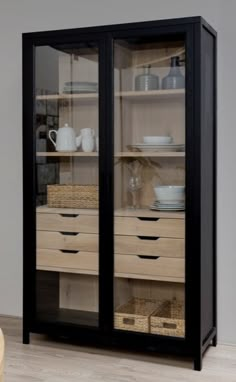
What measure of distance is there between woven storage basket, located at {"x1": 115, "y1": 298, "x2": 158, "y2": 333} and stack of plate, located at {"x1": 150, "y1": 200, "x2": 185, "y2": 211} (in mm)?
512

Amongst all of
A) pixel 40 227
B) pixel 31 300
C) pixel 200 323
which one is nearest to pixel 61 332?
pixel 31 300

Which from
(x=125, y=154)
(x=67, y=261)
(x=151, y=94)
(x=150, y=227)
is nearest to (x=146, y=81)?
(x=151, y=94)

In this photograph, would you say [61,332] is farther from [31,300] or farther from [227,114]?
[227,114]

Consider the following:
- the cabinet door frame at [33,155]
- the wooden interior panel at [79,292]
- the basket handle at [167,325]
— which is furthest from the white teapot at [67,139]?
the basket handle at [167,325]

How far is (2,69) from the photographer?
3.92 metres

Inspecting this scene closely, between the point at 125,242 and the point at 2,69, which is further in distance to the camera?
the point at 2,69

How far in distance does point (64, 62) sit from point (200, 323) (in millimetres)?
1584

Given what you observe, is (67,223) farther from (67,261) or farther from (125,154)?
(125,154)

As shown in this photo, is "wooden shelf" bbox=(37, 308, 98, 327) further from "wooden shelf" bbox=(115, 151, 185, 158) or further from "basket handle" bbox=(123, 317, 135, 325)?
"wooden shelf" bbox=(115, 151, 185, 158)

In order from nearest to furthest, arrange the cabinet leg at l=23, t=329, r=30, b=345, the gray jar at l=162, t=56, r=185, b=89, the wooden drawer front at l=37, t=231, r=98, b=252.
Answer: the gray jar at l=162, t=56, r=185, b=89, the wooden drawer front at l=37, t=231, r=98, b=252, the cabinet leg at l=23, t=329, r=30, b=345

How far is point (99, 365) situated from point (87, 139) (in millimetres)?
1214

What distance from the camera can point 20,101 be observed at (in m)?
3.87

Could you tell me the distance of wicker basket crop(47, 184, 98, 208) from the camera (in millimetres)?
3268

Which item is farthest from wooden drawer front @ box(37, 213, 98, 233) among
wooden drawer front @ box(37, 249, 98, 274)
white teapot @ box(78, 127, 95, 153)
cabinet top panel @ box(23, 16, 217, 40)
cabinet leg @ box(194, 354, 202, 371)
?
cabinet top panel @ box(23, 16, 217, 40)
